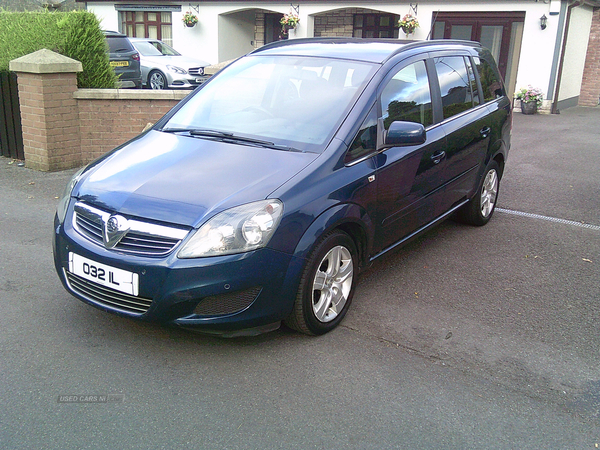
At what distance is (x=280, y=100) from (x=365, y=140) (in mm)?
759

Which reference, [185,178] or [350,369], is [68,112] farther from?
[350,369]

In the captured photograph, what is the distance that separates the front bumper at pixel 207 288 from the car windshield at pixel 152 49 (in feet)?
52.3

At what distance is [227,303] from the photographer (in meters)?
3.36

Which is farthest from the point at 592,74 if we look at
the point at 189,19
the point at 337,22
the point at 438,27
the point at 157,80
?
the point at 189,19

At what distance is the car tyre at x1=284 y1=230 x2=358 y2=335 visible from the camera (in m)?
3.59

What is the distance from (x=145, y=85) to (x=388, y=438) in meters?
16.8

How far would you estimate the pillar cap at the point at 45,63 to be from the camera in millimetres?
7828

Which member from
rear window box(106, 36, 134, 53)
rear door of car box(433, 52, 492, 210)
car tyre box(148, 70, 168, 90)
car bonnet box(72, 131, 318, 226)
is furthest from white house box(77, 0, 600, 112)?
car bonnet box(72, 131, 318, 226)

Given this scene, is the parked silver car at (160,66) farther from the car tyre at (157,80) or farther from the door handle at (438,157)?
the door handle at (438,157)

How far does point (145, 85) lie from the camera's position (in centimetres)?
1806

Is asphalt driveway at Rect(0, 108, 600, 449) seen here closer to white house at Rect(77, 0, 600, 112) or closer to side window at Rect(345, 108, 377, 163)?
side window at Rect(345, 108, 377, 163)

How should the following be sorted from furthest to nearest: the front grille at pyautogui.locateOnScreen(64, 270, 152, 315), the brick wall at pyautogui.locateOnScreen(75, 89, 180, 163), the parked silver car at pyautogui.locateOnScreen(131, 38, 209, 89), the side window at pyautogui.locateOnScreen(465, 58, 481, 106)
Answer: the parked silver car at pyautogui.locateOnScreen(131, 38, 209, 89) < the brick wall at pyautogui.locateOnScreen(75, 89, 180, 163) < the side window at pyautogui.locateOnScreen(465, 58, 481, 106) < the front grille at pyautogui.locateOnScreen(64, 270, 152, 315)

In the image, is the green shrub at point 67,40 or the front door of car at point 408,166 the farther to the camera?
the green shrub at point 67,40

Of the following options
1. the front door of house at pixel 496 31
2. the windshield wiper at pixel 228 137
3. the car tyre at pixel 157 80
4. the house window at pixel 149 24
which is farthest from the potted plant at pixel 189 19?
the windshield wiper at pixel 228 137
